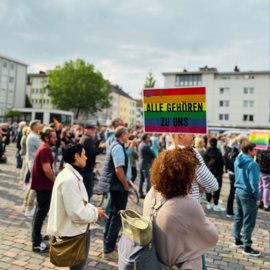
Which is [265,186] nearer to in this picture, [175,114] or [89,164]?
[89,164]

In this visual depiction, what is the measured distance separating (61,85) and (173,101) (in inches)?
2376

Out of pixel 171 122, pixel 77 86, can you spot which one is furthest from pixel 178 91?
pixel 77 86

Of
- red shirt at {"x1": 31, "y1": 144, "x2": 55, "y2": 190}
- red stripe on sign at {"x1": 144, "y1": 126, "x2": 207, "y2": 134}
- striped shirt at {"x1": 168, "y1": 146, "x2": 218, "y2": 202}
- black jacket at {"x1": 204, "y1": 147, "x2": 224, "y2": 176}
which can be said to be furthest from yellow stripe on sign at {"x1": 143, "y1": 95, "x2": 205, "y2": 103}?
black jacket at {"x1": 204, "y1": 147, "x2": 224, "y2": 176}

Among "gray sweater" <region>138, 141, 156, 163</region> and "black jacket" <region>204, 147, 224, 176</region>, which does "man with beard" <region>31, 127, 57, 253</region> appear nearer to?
"gray sweater" <region>138, 141, 156, 163</region>

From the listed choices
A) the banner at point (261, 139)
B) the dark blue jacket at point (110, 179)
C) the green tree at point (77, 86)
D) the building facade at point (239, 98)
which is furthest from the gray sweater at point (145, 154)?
the building facade at point (239, 98)

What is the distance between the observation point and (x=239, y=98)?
215 ft

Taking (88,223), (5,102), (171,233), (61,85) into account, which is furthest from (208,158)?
(5,102)

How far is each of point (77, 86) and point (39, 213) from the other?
191 ft

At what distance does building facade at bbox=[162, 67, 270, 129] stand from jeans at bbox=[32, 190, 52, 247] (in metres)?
62.1

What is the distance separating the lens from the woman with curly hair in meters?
2.08

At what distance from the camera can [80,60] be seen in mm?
62188

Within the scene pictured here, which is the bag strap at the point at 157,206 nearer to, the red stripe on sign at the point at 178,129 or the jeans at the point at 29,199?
the red stripe on sign at the point at 178,129

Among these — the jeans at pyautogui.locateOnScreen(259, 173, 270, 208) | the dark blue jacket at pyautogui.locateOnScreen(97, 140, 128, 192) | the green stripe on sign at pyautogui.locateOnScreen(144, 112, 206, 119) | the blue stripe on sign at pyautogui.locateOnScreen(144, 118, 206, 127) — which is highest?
the green stripe on sign at pyautogui.locateOnScreen(144, 112, 206, 119)

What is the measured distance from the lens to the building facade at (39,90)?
77062 millimetres
